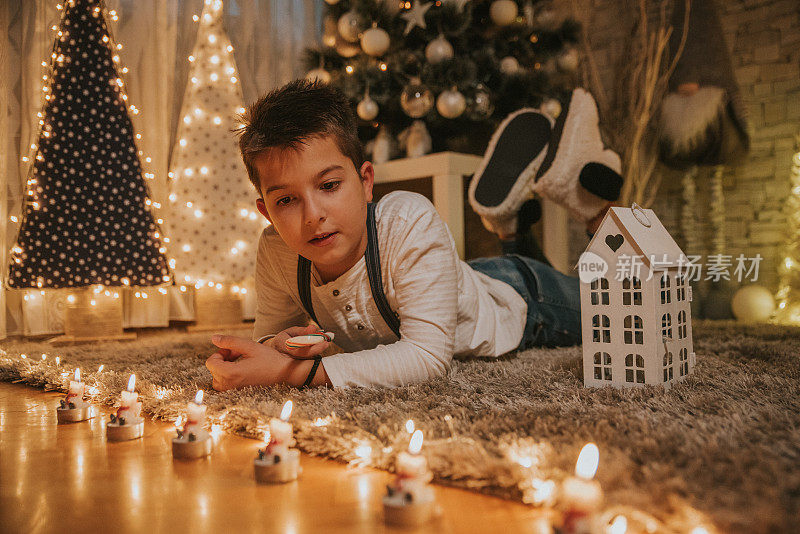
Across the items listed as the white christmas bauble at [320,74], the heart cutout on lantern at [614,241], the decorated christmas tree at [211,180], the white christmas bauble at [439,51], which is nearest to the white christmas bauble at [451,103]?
the white christmas bauble at [439,51]

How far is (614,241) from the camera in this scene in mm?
962

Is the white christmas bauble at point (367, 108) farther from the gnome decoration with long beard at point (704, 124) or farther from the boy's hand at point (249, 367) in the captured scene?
the boy's hand at point (249, 367)

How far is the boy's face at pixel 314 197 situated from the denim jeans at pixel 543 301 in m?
0.66

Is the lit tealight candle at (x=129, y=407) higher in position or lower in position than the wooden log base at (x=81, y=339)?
higher

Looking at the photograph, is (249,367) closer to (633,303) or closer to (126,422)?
(126,422)

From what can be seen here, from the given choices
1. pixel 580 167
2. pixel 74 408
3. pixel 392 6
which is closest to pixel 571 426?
pixel 74 408

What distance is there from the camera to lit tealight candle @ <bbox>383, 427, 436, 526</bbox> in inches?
20.0

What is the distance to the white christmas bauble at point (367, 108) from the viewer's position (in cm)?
238

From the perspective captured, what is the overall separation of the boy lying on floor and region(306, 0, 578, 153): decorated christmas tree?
4.02 ft

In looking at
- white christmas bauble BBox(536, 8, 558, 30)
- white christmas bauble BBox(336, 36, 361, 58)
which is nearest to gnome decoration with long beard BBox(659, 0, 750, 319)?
white christmas bauble BBox(536, 8, 558, 30)

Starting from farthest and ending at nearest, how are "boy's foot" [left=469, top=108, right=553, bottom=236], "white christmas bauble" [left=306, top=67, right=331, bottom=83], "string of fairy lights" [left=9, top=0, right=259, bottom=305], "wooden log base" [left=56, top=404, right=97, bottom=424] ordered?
1. "white christmas bauble" [left=306, top=67, right=331, bottom=83]
2. "string of fairy lights" [left=9, top=0, right=259, bottom=305]
3. "boy's foot" [left=469, top=108, right=553, bottom=236]
4. "wooden log base" [left=56, top=404, right=97, bottom=424]

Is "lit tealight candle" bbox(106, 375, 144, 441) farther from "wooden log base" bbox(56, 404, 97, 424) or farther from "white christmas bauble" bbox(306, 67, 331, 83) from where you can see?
"white christmas bauble" bbox(306, 67, 331, 83)

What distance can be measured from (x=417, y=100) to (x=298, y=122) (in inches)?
53.7

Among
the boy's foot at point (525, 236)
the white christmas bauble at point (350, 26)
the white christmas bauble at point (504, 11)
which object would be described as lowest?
the boy's foot at point (525, 236)
